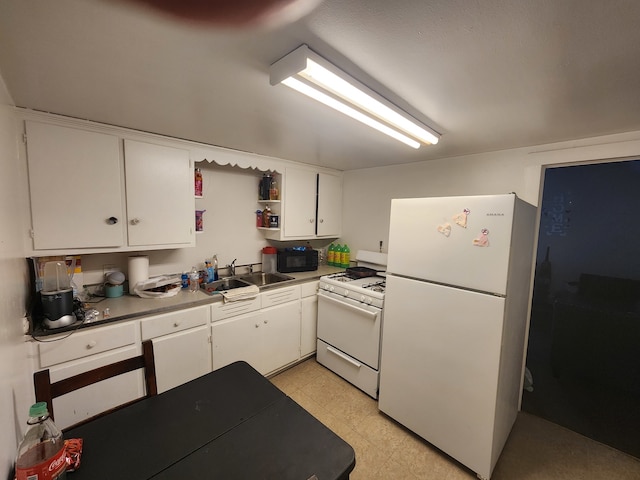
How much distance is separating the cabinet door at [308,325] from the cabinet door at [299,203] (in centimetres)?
78

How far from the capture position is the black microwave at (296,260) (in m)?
2.98

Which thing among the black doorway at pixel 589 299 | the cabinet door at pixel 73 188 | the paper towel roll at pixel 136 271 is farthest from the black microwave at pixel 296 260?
the black doorway at pixel 589 299

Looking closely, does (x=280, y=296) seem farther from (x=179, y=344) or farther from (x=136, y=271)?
(x=136, y=271)

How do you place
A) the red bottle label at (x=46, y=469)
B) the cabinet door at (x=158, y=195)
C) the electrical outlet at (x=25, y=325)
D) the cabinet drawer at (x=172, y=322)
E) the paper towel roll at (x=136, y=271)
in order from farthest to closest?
the paper towel roll at (x=136, y=271)
the cabinet door at (x=158, y=195)
the cabinet drawer at (x=172, y=322)
the electrical outlet at (x=25, y=325)
the red bottle label at (x=46, y=469)

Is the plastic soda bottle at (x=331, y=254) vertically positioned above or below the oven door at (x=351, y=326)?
above

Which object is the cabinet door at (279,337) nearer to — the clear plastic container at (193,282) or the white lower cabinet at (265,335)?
the white lower cabinet at (265,335)

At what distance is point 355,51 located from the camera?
38.3 inches

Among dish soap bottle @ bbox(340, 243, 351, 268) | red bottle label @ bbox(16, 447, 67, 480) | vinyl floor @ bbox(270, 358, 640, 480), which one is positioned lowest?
vinyl floor @ bbox(270, 358, 640, 480)

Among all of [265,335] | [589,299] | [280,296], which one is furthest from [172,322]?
[589,299]

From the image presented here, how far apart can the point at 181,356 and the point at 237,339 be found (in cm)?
45

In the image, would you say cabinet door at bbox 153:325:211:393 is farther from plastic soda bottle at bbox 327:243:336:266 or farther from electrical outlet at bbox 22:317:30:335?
plastic soda bottle at bbox 327:243:336:266

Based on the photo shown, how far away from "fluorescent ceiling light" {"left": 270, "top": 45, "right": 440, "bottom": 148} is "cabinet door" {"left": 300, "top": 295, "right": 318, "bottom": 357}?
189 centimetres

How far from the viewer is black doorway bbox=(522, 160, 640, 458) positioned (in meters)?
2.21

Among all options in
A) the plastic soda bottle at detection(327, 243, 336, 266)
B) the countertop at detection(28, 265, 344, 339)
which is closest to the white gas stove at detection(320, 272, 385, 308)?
the plastic soda bottle at detection(327, 243, 336, 266)
